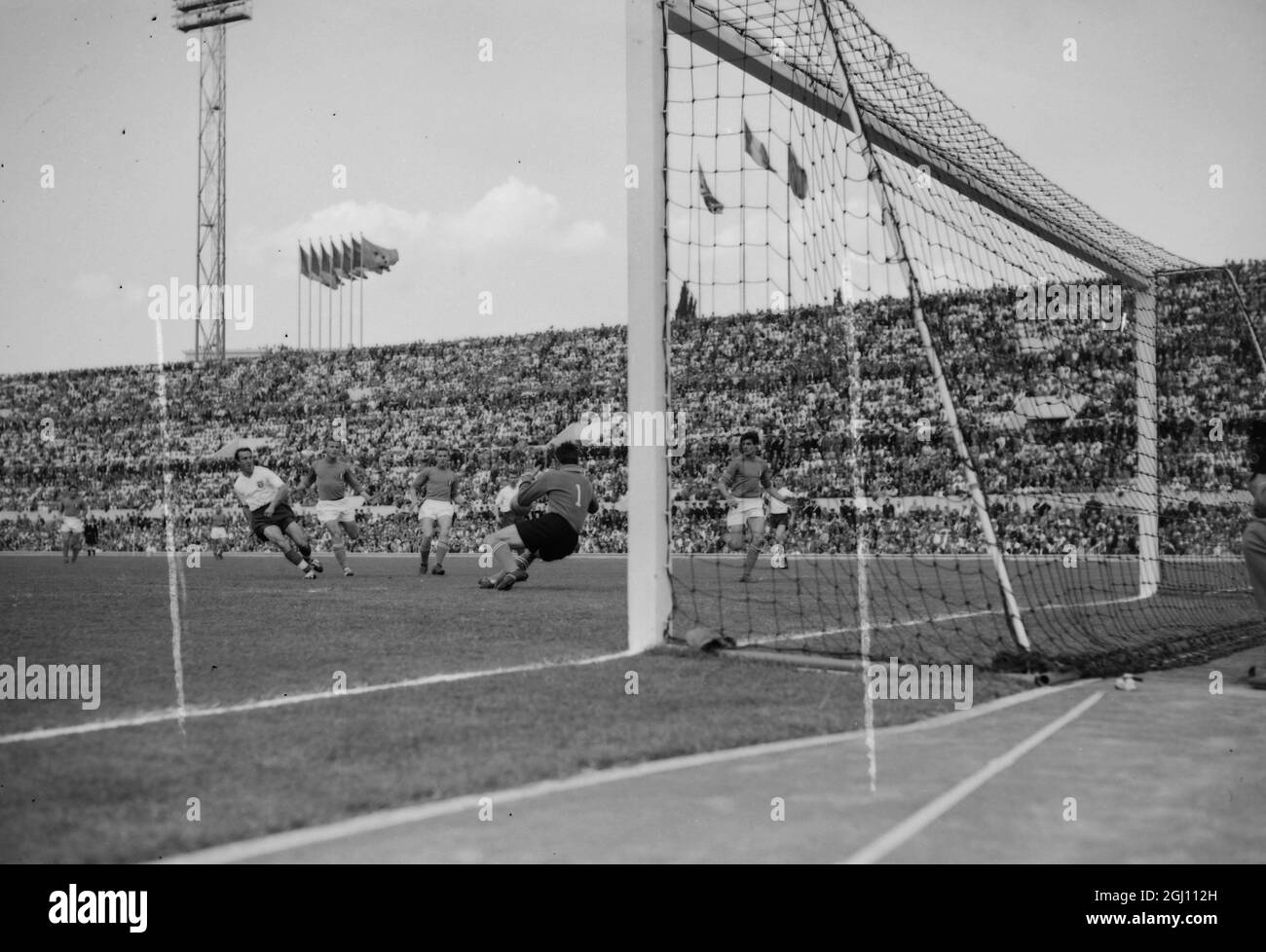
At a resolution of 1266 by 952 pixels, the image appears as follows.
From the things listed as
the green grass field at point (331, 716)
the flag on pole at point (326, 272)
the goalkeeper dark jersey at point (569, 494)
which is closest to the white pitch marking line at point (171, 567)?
the green grass field at point (331, 716)

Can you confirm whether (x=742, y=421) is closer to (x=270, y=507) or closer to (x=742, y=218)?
(x=270, y=507)

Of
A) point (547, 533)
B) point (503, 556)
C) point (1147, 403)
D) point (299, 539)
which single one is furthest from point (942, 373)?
point (299, 539)

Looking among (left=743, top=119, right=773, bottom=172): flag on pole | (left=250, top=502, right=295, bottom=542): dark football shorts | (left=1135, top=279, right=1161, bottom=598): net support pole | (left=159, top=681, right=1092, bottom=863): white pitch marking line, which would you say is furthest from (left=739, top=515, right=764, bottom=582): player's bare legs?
(left=159, top=681, right=1092, bottom=863): white pitch marking line

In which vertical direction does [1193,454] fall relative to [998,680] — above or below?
above

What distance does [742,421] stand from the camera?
34312mm

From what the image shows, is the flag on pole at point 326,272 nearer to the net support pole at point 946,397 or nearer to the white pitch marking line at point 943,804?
the net support pole at point 946,397

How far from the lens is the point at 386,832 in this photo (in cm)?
355

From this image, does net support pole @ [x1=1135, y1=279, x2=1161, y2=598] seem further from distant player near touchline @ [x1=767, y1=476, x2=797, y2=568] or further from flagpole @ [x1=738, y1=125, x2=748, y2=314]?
flagpole @ [x1=738, y1=125, x2=748, y2=314]

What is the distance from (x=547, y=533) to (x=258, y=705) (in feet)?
23.4

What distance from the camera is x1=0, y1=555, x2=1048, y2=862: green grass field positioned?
3791 millimetres

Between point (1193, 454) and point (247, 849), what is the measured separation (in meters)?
27.5

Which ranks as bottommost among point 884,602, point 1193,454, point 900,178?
point 884,602
